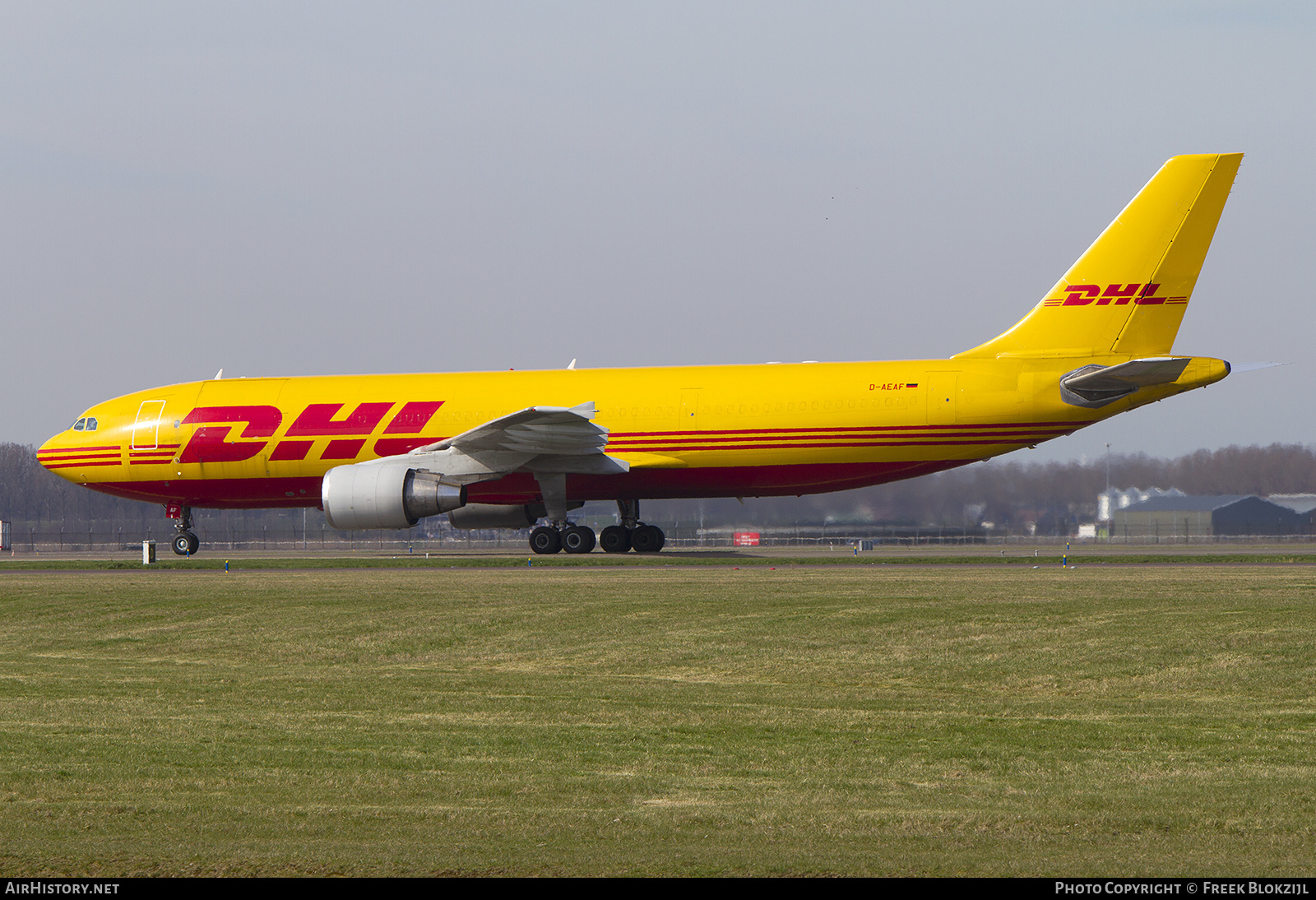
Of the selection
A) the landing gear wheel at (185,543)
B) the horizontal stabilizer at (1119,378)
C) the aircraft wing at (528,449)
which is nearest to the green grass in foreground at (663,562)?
the landing gear wheel at (185,543)

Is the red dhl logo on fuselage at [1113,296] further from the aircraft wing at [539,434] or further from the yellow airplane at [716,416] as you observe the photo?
the aircraft wing at [539,434]

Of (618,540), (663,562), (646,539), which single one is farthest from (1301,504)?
(663,562)

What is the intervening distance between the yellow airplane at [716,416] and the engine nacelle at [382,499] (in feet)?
0.14

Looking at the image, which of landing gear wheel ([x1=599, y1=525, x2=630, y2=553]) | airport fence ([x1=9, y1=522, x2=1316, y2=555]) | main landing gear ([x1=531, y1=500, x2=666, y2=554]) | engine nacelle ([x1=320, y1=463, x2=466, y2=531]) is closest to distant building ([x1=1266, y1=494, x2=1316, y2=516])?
airport fence ([x1=9, y1=522, x2=1316, y2=555])

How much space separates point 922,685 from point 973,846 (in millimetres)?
7230

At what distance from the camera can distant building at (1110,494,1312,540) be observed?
62375 millimetres

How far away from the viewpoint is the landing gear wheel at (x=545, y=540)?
1352 inches

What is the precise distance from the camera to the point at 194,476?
3609cm

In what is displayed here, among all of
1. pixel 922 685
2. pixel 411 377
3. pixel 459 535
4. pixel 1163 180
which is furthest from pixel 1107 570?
pixel 459 535

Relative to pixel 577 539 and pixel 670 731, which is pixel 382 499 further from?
pixel 670 731

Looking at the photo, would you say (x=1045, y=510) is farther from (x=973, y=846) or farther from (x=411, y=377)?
(x=973, y=846)

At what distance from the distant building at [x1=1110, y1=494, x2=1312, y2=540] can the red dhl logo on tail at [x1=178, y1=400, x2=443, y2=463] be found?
1544 inches

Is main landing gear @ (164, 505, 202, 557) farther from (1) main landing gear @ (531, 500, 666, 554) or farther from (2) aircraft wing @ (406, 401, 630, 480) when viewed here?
(1) main landing gear @ (531, 500, 666, 554)

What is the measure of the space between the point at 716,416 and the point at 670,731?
21800 mm
